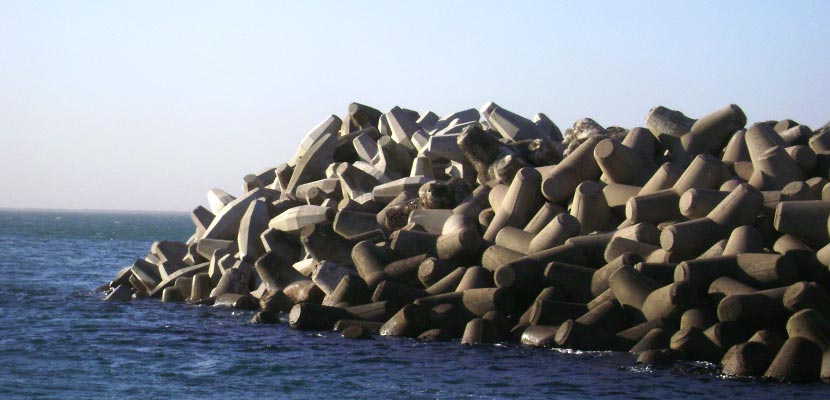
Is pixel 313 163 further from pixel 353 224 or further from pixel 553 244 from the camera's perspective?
pixel 553 244

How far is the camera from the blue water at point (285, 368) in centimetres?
1335

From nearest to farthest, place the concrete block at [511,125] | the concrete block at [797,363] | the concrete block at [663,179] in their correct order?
the concrete block at [797,363] → the concrete block at [663,179] → the concrete block at [511,125]

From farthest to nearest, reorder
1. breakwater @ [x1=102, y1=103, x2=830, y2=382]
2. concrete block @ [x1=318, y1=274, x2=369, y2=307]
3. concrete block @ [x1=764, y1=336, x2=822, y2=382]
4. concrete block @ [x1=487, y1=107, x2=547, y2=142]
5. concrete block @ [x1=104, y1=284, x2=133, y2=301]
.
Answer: concrete block @ [x1=104, y1=284, x2=133, y2=301] → concrete block @ [x1=487, y1=107, x2=547, y2=142] → concrete block @ [x1=318, y1=274, x2=369, y2=307] → breakwater @ [x1=102, y1=103, x2=830, y2=382] → concrete block @ [x1=764, y1=336, x2=822, y2=382]

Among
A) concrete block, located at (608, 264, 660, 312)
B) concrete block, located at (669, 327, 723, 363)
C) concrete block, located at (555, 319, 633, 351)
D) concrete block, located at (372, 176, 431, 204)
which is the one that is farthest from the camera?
concrete block, located at (372, 176, 431, 204)

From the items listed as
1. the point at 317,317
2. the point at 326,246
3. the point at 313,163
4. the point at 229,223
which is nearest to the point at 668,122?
the point at 326,246

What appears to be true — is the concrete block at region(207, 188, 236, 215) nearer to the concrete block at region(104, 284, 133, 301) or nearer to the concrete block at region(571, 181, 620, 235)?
the concrete block at region(104, 284, 133, 301)

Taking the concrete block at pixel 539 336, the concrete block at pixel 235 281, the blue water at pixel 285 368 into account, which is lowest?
the blue water at pixel 285 368

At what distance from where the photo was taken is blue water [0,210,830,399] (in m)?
13.4

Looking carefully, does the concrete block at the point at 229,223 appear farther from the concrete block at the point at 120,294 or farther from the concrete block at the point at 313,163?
the concrete block at the point at 120,294

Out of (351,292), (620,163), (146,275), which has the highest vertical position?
(620,163)

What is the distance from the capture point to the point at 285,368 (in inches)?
597

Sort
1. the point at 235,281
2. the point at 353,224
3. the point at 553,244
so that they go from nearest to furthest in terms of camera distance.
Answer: the point at 553,244
the point at 353,224
the point at 235,281

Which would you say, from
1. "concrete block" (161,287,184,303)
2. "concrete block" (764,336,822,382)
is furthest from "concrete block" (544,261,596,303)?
"concrete block" (161,287,184,303)

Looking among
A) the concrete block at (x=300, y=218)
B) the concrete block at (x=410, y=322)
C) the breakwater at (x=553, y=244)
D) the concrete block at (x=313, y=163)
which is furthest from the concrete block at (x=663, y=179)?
the concrete block at (x=313, y=163)
